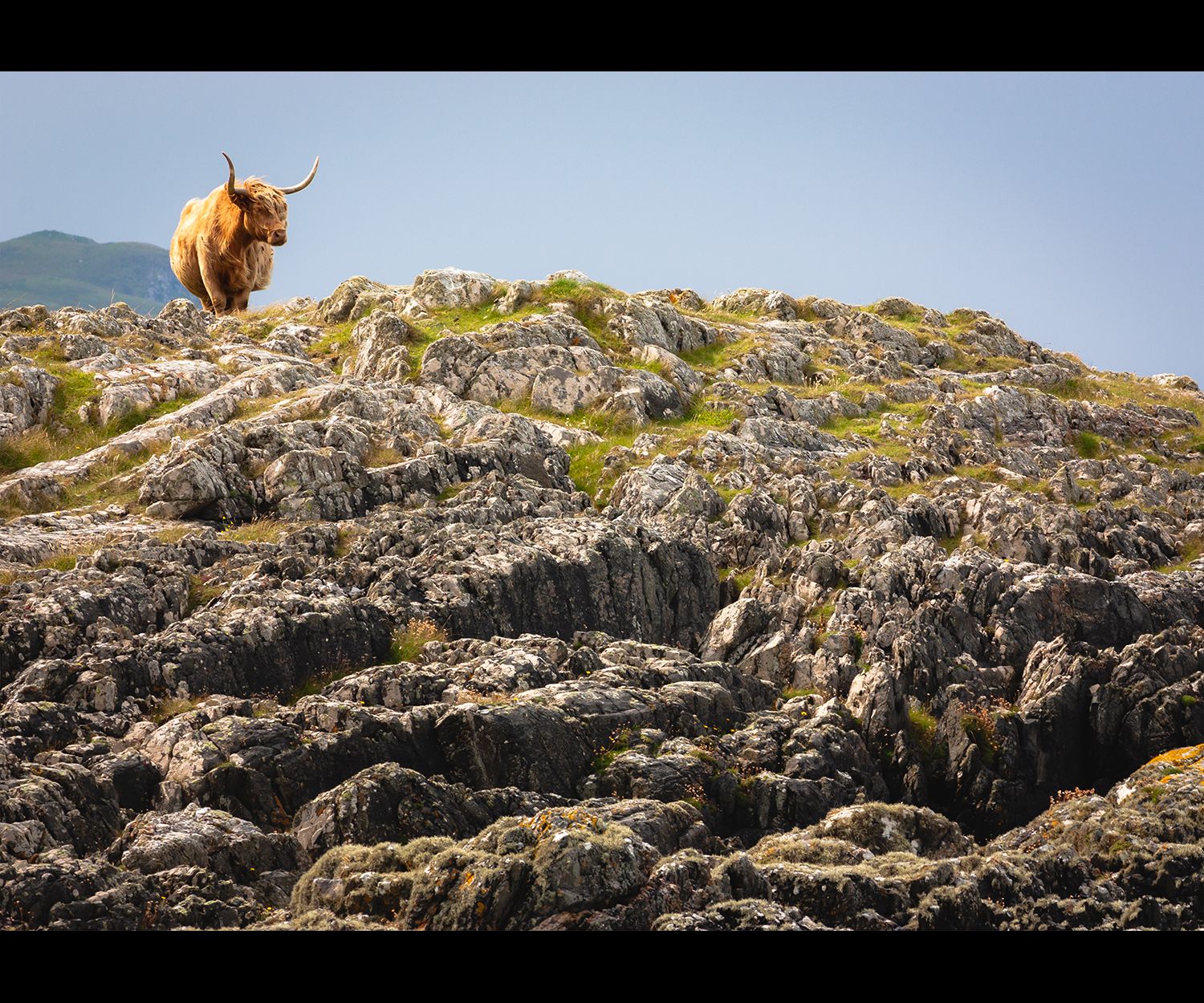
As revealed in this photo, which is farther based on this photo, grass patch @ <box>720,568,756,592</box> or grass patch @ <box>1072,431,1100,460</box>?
grass patch @ <box>1072,431,1100,460</box>

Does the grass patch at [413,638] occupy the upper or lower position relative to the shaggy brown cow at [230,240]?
lower

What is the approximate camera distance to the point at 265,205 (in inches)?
1604

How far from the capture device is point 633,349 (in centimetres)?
4638

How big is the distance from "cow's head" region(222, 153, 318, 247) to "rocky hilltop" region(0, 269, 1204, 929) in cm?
461

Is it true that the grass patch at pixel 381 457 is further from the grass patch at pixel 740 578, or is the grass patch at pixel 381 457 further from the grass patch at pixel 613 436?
the grass patch at pixel 740 578

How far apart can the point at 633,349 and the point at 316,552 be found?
21375 mm

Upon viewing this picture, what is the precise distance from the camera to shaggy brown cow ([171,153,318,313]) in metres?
40.8

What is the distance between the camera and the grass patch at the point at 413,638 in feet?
78.6

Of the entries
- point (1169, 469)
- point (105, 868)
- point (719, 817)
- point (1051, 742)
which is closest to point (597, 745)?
point (719, 817)

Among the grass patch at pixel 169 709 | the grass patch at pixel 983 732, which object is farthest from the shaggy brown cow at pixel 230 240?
the grass patch at pixel 983 732

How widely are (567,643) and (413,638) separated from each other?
3.23 metres

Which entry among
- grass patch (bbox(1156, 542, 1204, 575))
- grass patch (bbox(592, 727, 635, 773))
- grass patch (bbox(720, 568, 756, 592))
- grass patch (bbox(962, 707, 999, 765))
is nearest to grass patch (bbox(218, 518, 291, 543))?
grass patch (bbox(720, 568, 756, 592))

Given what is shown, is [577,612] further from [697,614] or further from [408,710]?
[408,710]

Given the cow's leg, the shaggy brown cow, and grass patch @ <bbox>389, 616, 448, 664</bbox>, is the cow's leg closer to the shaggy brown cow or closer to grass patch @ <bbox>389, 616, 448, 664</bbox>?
the shaggy brown cow
